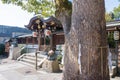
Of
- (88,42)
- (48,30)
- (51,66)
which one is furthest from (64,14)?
(48,30)

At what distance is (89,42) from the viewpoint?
208 inches

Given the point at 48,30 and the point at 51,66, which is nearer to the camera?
the point at 51,66

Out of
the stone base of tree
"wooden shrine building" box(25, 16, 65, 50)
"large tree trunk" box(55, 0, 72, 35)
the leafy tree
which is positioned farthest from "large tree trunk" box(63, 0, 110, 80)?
"wooden shrine building" box(25, 16, 65, 50)

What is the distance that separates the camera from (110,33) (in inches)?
482

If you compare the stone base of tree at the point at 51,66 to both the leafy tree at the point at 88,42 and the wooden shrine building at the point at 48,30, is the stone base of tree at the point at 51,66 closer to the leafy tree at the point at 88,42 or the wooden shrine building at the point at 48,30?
the wooden shrine building at the point at 48,30

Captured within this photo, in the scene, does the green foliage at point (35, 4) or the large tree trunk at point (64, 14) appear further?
the green foliage at point (35, 4)

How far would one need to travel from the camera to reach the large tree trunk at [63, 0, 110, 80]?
17.1ft

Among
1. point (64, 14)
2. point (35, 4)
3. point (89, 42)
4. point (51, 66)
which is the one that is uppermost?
point (35, 4)

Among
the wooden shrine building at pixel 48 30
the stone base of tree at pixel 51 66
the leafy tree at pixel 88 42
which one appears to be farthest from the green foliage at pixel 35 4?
the leafy tree at pixel 88 42

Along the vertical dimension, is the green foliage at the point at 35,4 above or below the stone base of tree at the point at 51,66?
above

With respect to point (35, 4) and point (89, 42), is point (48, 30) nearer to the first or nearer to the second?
point (35, 4)

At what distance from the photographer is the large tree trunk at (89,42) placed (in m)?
5.21

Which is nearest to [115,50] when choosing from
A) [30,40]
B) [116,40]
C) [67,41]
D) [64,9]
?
[116,40]

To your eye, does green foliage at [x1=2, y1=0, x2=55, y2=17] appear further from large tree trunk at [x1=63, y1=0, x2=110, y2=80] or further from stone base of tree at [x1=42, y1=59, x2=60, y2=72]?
large tree trunk at [x1=63, y1=0, x2=110, y2=80]
